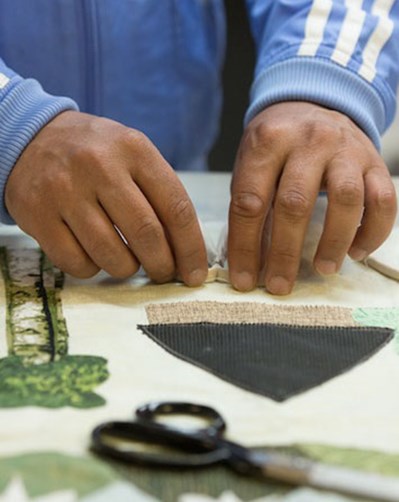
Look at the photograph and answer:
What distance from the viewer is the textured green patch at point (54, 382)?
0.43 meters

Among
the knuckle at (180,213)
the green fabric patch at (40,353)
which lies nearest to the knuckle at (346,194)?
the knuckle at (180,213)

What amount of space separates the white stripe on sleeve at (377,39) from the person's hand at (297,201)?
0.44 ft

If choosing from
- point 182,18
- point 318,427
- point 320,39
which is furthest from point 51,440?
point 182,18

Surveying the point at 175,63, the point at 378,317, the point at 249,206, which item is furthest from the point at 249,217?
the point at 175,63

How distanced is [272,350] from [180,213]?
5.5 inches

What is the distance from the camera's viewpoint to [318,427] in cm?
42

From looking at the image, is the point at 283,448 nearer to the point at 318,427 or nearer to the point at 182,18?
the point at 318,427

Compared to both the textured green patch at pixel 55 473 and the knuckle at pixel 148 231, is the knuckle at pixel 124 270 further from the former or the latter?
the textured green patch at pixel 55 473

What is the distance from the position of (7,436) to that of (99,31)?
539 millimetres

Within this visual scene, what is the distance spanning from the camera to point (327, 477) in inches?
13.8

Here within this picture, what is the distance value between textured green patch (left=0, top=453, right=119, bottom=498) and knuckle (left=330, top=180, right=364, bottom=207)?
0.29m

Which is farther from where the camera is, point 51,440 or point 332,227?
point 332,227

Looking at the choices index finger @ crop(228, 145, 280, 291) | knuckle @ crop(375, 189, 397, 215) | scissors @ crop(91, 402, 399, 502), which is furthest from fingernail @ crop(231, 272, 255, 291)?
scissors @ crop(91, 402, 399, 502)

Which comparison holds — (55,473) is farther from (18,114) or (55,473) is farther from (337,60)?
(337,60)
